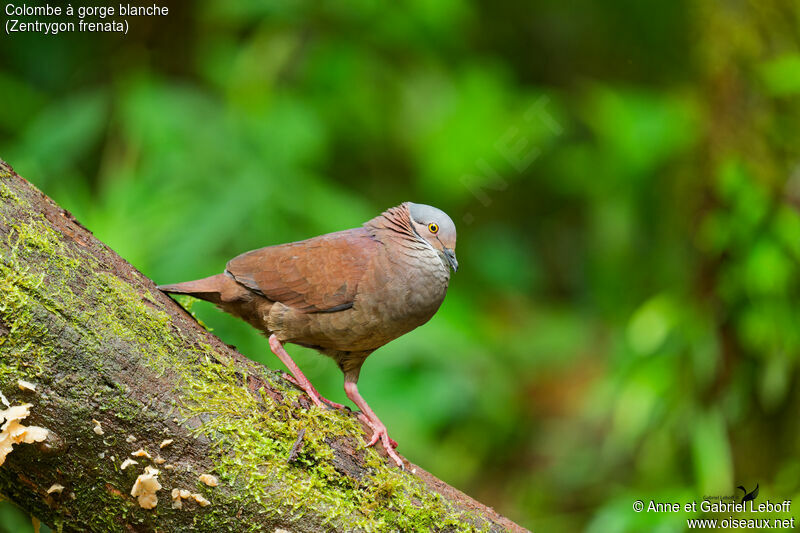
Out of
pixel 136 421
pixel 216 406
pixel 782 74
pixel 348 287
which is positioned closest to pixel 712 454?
pixel 782 74

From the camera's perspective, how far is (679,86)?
661 centimetres

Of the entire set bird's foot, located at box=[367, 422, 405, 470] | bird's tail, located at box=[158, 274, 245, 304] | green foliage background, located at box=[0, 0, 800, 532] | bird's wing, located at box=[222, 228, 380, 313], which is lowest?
bird's foot, located at box=[367, 422, 405, 470]

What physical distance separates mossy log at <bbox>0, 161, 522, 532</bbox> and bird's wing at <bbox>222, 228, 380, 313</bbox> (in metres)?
0.55

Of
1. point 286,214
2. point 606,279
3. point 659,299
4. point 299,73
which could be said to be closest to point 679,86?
point 606,279

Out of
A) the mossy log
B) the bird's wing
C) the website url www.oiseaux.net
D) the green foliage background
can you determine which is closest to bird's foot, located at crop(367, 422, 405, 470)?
the mossy log

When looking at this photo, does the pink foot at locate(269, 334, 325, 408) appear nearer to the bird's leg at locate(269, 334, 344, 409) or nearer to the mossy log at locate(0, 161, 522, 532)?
the bird's leg at locate(269, 334, 344, 409)

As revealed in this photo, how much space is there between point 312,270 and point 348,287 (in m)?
0.18

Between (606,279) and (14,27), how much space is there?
17.4ft

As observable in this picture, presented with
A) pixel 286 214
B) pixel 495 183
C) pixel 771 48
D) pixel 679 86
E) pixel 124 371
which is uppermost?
pixel 679 86

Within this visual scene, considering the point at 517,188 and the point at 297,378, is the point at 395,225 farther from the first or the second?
the point at 517,188

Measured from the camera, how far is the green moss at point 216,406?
2014 mm

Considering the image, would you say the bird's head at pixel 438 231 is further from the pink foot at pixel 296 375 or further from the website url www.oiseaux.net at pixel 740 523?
the website url www.oiseaux.net at pixel 740 523

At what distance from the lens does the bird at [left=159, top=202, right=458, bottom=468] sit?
2760 millimetres

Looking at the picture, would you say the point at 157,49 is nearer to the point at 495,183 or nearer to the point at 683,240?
the point at 495,183
